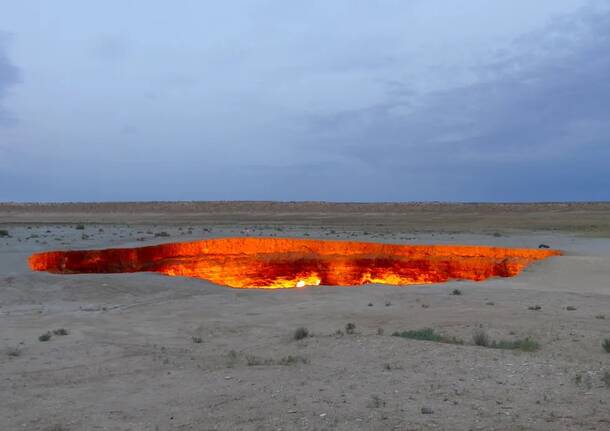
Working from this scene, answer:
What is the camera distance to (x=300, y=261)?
82.1ft

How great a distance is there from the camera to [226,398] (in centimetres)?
652

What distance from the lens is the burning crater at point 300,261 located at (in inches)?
910

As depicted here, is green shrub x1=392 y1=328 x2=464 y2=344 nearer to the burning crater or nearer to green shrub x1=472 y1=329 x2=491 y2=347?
green shrub x1=472 y1=329 x2=491 y2=347

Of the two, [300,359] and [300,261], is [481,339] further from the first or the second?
[300,261]

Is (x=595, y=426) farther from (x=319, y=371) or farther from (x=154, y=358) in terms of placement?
(x=154, y=358)

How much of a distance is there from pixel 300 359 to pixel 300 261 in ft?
55.3

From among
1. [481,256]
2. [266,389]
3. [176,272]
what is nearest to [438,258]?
[481,256]

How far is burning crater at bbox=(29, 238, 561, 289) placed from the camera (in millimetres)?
23125

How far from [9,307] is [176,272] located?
1045cm

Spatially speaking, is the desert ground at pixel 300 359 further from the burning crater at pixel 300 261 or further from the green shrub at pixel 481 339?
the burning crater at pixel 300 261

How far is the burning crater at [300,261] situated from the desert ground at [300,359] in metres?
7.08

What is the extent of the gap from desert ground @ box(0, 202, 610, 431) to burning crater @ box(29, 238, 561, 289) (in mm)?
7080

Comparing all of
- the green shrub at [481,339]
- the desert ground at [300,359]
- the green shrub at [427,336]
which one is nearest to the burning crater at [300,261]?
the desert ground at [300,359]

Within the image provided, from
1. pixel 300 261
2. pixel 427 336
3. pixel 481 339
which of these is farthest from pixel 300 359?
pixel 300 261
